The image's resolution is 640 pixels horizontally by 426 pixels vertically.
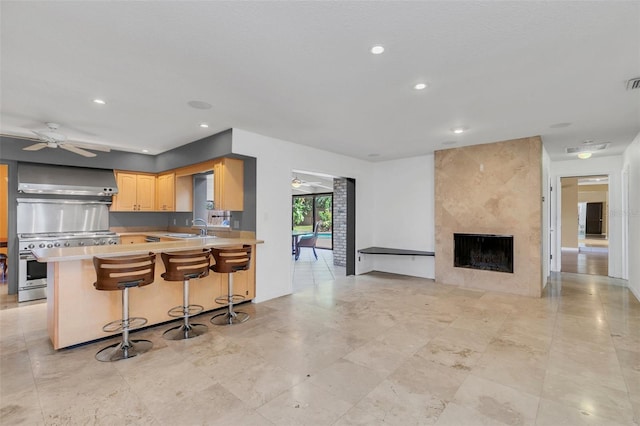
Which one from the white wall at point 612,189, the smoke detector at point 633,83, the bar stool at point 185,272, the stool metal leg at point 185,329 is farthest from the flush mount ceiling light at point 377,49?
the white wall at point 612,189

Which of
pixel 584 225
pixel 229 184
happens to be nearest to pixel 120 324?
pixel 229 184

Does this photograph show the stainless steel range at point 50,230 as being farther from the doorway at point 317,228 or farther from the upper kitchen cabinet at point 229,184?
the doorway at point 317,228

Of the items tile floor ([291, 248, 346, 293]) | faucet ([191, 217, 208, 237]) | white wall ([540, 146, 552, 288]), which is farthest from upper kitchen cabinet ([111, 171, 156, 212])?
white wall ([540, 146, 552, 288])

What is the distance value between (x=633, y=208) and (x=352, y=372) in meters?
5.60

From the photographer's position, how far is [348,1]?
1753 millimetres

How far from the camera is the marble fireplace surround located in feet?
15.7

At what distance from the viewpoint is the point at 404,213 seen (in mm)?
6555

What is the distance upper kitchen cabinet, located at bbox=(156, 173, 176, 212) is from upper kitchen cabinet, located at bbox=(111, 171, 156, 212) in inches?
5.2

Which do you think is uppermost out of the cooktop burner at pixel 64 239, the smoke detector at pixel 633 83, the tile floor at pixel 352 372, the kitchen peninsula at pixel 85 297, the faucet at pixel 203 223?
the smoke detector at pixel 633 83

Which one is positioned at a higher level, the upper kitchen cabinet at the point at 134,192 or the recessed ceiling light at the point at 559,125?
the recessed ceiling light at the point at 559,125

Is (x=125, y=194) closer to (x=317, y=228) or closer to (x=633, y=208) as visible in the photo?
(x=317, y=228)

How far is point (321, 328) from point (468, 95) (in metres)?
2.96

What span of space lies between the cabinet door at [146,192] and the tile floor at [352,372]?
8.41 feet

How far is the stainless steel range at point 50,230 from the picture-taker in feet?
15.6
